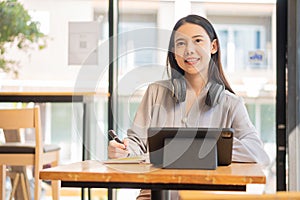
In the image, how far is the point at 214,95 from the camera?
2.16 meters

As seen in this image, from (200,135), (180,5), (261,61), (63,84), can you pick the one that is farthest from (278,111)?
(200,135)

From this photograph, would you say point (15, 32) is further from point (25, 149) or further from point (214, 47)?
point (214, 47)

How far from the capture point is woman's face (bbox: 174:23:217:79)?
7.20 ft

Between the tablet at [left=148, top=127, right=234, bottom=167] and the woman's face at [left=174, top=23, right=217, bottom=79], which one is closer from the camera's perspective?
the tablet at [left=148, top=127, right=234, bottom=167]

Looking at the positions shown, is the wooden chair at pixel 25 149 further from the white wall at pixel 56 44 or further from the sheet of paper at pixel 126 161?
the sheet of paper at pixel 126 161

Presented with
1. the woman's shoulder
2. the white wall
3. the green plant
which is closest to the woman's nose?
the woman's shoulder

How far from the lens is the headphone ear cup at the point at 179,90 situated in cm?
220

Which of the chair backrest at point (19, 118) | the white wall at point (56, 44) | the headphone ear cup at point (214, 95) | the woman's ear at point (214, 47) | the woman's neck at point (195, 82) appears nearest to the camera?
the headphone ear cup at point (214, 95)

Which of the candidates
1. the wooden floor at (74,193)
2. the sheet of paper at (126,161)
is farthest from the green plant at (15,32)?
the sheet of paper at (126,161)

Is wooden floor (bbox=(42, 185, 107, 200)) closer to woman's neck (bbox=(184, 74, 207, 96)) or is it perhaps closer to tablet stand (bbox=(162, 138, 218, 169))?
woman's neck (bbox=(184, 74, 207, 96))

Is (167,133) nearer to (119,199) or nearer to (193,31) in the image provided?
(193,31)

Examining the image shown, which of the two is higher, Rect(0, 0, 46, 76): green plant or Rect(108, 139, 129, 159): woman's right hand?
Rect(0, 0, 46, 76): green plant

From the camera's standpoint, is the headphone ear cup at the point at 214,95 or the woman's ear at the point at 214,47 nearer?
the headphone ear cup at the point at 214,95

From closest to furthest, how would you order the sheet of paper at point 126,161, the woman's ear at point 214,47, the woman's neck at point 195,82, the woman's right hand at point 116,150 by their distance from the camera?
the sheet of paper at point 126,161, the woman's right hand at point 116,150, the woman's neck at point 195,82, the woman's ear at point 214,47
